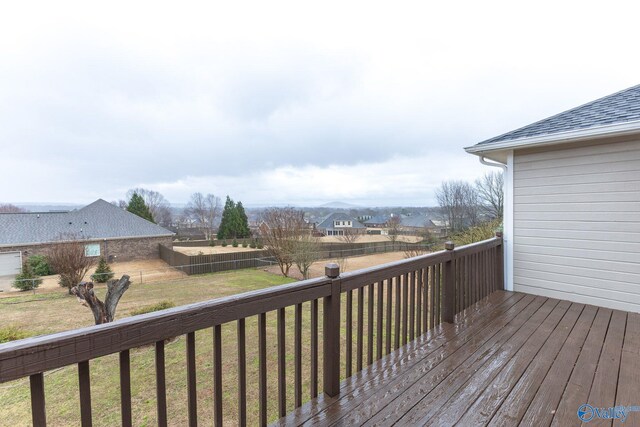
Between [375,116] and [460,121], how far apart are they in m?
3.46

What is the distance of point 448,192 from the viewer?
75.5 ft

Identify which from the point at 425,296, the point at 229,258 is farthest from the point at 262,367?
the point at 229,258

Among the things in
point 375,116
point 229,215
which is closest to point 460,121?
point 375,116

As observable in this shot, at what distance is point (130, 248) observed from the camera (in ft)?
67.4

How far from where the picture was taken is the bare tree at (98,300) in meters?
6.43

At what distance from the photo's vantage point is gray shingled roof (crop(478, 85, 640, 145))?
3.54 metres

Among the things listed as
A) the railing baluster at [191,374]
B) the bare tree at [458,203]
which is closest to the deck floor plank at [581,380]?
the railing baluster at [191,374]

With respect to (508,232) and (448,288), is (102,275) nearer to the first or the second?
(448,288)

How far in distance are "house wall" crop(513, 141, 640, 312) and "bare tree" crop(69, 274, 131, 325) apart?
26.1 ft

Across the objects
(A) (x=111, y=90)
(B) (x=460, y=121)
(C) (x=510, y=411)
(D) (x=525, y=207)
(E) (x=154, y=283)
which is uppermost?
(A) (x=111, y=90)

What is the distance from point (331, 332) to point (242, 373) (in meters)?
0.63

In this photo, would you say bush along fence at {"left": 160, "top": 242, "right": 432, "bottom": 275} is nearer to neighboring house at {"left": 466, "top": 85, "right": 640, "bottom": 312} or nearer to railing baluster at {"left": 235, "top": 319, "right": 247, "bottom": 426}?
neighboring house at {"left": 466, "top": 85, "right": 640, "bottom": 312}

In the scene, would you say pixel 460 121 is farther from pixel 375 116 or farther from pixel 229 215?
pixel 229 215

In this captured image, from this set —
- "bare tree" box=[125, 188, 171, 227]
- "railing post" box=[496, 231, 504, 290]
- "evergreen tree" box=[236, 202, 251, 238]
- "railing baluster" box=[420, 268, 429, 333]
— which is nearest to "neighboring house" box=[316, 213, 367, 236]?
"evergreen tree" box=[236, 202, 251, 238]
